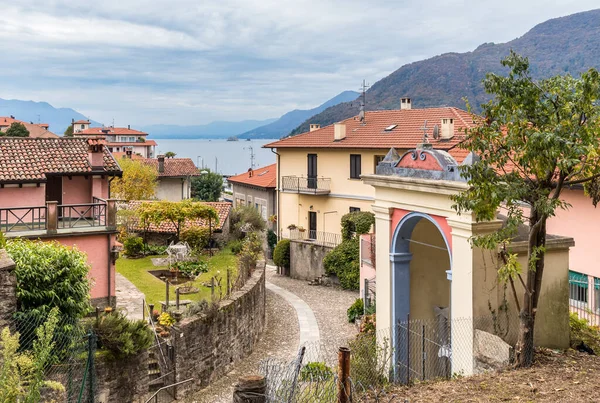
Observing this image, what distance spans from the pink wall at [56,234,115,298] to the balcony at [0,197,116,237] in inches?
12.6

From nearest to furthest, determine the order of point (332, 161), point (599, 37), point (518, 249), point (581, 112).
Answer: point (581, 112) < point (518, 249) < point (332, 161) < point (599, 37)

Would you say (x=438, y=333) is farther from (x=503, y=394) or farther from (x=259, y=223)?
(x=259, y=223)

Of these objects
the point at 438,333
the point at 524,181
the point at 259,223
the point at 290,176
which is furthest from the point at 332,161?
the point at 524,181

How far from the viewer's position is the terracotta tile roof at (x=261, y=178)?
134 ft

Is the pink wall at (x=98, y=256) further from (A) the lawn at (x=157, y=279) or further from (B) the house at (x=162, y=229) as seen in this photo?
(B) the house at (x=162, y=229)

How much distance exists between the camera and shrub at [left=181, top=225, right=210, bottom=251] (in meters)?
31.5

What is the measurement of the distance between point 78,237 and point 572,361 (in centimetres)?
1518

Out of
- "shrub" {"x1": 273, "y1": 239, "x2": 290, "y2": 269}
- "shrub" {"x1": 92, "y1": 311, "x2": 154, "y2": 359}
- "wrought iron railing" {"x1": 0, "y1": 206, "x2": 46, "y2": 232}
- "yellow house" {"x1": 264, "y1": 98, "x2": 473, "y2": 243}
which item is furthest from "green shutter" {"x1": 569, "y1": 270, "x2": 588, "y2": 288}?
"shrub" {"x1": 273, "y1": 239, "x2": 290, "y2": 269}

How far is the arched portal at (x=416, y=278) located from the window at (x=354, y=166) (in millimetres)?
19429

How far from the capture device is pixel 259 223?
37.4m

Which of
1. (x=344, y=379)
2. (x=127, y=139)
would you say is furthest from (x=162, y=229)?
(x=127, y=139)

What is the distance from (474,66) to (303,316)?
14729cm

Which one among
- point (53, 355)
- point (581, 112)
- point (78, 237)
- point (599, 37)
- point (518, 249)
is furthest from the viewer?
point (599, 37)

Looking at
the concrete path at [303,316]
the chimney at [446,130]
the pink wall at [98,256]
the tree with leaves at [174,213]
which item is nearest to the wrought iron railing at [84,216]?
the pink wall at [98,256]
